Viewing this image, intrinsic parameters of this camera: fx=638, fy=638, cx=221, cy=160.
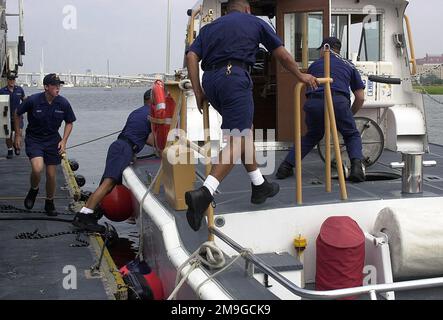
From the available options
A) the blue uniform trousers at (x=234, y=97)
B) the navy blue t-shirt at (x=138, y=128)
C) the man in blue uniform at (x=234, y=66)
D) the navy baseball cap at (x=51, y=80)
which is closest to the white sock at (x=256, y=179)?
the man in blue uniform at (x=234, y=66)

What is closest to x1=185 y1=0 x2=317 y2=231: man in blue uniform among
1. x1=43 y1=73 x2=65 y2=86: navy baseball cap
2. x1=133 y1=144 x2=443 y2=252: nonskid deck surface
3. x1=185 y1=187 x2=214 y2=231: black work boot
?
x1=185 y1=187 x2=214 y2=231: black work boot

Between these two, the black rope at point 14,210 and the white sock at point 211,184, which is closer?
the white sock at point 211,184

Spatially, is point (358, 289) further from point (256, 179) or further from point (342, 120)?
point (342, 120)

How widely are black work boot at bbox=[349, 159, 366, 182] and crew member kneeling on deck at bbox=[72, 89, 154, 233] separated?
2.55 metres

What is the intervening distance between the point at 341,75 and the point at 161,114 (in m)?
1.97

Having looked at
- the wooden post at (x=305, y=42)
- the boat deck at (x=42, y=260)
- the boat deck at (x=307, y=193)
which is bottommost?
the boat deck at (x=42, y=260)

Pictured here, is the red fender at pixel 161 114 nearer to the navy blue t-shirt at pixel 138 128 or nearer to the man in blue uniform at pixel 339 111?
the navy blue t-shirt at pixel 138 128

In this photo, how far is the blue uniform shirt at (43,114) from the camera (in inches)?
307

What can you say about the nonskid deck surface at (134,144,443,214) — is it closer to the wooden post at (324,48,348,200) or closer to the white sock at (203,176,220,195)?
the wooden post at (324,48,348,200)

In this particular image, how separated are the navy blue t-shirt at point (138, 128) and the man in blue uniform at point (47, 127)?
91 centimetres

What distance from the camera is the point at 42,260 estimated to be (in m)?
6.15

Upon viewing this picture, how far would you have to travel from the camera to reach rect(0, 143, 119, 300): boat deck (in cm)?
520
